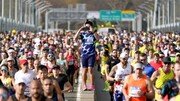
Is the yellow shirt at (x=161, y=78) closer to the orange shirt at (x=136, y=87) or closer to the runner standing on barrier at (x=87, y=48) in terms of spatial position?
the orange shirt at (x=136, y=87)

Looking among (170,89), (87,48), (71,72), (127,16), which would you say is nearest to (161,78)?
(87,48)

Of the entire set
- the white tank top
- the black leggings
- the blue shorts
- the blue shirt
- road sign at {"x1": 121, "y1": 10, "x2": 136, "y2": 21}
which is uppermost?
road sign at {"x1": 121, "y1": 10, "x2": 136, "y2": 21}

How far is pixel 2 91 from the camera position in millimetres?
8828

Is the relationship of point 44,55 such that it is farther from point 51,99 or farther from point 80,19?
point 80,19

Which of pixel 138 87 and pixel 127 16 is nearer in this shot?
pixel 138 87

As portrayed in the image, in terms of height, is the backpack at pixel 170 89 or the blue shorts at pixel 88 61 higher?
the blue shorts at pixel 88 61

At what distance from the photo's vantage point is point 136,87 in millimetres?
12719

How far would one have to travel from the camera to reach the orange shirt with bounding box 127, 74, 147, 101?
12.7 meters

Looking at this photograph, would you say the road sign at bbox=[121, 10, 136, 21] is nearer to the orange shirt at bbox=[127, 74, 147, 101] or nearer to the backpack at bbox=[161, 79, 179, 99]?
the orange shirt at bbox=[127, 74, 147, 101]

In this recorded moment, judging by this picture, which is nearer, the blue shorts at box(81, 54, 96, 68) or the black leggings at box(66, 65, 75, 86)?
the blue shorts at box(81, 54, 96, 68)

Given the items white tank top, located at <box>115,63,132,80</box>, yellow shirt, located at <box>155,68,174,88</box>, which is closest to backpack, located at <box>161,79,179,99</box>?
yellow shirt, located at <box>155,68,174,88</box>

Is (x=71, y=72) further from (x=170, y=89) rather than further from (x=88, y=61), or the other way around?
(x=170, y=89)

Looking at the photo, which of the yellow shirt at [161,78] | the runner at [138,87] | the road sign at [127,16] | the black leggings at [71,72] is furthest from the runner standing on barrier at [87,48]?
the road sign at [127,16]

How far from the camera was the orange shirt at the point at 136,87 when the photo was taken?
41.6ft
